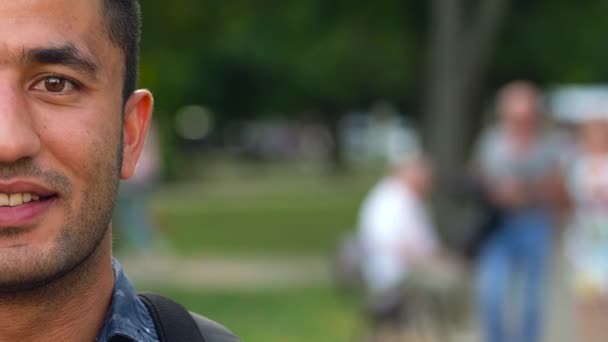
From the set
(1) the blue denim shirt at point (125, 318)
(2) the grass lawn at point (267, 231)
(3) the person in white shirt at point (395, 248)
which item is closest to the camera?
(1) the blue denim shirt at point (125, 318)

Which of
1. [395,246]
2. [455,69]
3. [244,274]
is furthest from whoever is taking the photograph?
[455,69]

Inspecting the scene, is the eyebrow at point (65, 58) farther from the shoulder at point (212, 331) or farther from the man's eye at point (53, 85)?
the shoulder at point (212, 331)

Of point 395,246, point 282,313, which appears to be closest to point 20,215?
point 395,246

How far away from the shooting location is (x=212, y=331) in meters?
2.09

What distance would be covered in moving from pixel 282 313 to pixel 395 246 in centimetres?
251

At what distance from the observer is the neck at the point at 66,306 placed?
1900 millimetres

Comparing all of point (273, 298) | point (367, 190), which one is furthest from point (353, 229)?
point (367, 190)

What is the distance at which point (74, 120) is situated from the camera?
6.39 ft

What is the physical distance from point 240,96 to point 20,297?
41.5 meters

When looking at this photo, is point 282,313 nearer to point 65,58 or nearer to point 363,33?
point 363,33

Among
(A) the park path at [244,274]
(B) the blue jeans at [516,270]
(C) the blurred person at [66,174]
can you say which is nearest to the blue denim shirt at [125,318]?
(C) the blurred person at [66,174]

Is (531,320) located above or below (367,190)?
above

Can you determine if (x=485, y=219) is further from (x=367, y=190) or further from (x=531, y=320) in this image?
(x=367, y=190)

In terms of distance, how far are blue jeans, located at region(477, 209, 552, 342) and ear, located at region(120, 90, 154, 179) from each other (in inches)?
248
